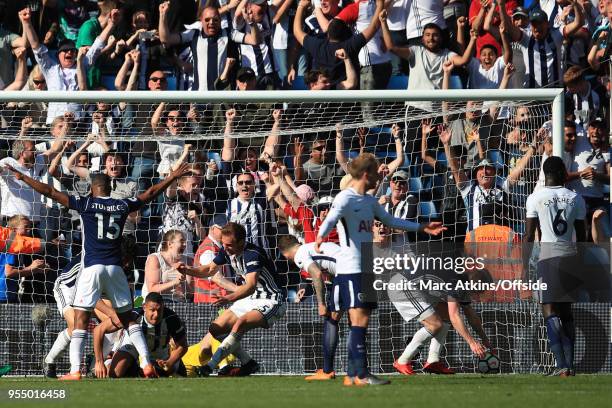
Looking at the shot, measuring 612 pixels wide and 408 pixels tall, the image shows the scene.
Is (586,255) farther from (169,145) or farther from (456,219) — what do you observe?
(169,145)

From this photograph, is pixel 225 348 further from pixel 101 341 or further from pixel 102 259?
pixel 102 259

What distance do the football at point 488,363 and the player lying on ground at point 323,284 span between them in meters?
1.83

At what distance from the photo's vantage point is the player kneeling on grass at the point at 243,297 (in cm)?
1256

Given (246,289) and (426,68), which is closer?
(246,289)

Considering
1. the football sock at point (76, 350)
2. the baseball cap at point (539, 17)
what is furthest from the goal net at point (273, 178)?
the baseball cap at point (539, 17)

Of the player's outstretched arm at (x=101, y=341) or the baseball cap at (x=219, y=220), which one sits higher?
the baseball cap at (x=219, y=220)

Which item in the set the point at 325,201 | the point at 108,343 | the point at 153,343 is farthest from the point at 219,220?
the point at 153,343

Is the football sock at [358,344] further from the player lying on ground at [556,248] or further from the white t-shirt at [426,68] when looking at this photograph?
the white t-shirt at [426,68]

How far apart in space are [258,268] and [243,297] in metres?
0.36

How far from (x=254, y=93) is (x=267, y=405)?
5.42 meters

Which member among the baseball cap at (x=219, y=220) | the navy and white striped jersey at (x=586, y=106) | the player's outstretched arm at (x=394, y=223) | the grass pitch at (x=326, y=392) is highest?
the navy and white striped jersey at (x=586, y=106)

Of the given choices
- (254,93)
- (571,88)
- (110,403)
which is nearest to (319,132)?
(254,93)

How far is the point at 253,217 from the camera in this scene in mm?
14234

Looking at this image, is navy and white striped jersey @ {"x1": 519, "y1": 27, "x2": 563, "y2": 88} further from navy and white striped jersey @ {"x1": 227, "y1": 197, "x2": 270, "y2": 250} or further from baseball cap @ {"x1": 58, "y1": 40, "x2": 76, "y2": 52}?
baseball cap @ {"x1": 58, "y1": 40, "x2": 76, "y2": 52}
